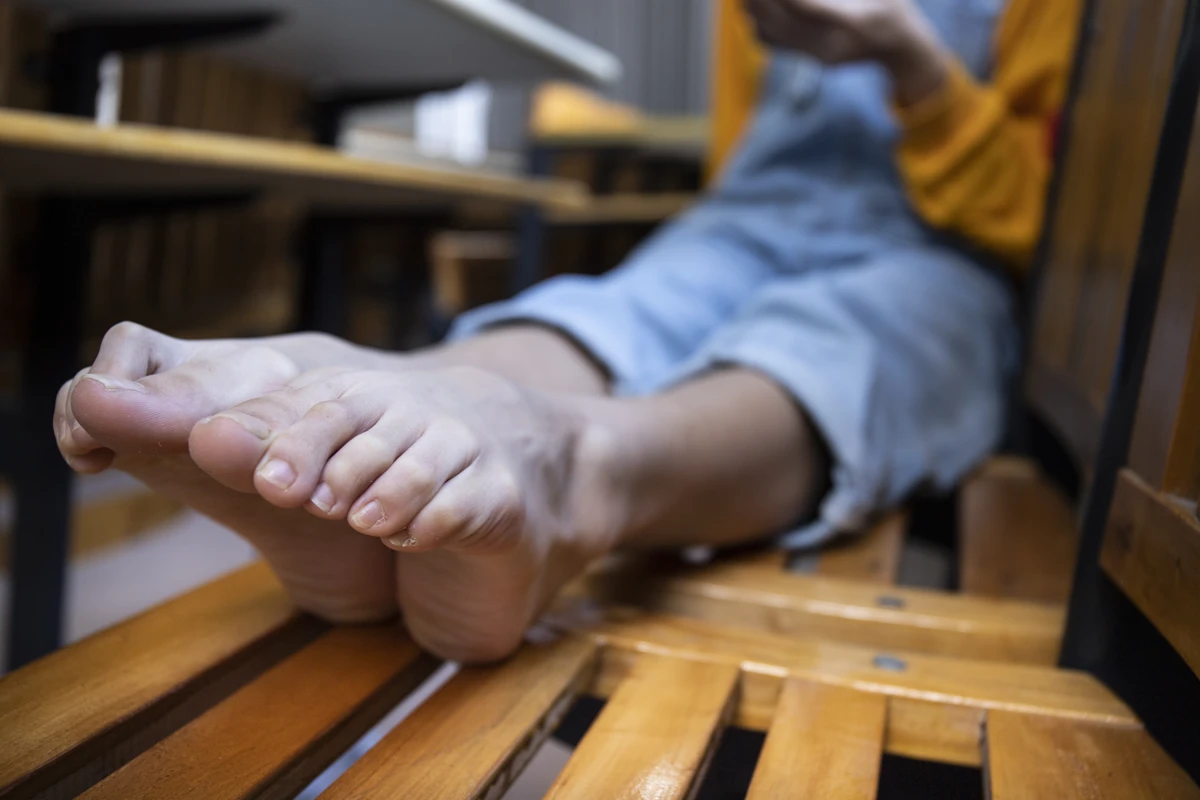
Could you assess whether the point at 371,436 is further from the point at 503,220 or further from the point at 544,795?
the point at 503,220

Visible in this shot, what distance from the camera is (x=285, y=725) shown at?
42 centimetres

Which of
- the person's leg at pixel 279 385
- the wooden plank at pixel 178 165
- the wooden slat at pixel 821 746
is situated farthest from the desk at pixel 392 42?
the wooden slat at pixel 821 746

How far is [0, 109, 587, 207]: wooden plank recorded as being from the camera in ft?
2.19

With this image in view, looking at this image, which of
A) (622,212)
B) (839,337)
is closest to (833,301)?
(839,337)

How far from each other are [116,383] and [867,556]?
543 mm

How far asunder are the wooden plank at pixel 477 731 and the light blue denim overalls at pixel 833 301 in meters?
0.29

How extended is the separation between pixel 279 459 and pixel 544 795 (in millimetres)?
168

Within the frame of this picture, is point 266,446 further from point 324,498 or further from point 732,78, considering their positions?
point 732,78

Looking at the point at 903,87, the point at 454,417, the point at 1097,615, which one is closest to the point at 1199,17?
the point at 1097,615

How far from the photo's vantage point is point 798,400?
2.30 ft

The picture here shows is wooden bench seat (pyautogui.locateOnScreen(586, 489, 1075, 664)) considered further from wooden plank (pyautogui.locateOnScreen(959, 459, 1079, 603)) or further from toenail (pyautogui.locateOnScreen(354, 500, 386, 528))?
toenail (pyautogui.locateOnScreen(354, 500, 386, 528))

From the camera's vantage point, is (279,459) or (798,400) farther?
(798,400)

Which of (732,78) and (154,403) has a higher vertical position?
(732,78)

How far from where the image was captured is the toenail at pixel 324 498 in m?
0.36
